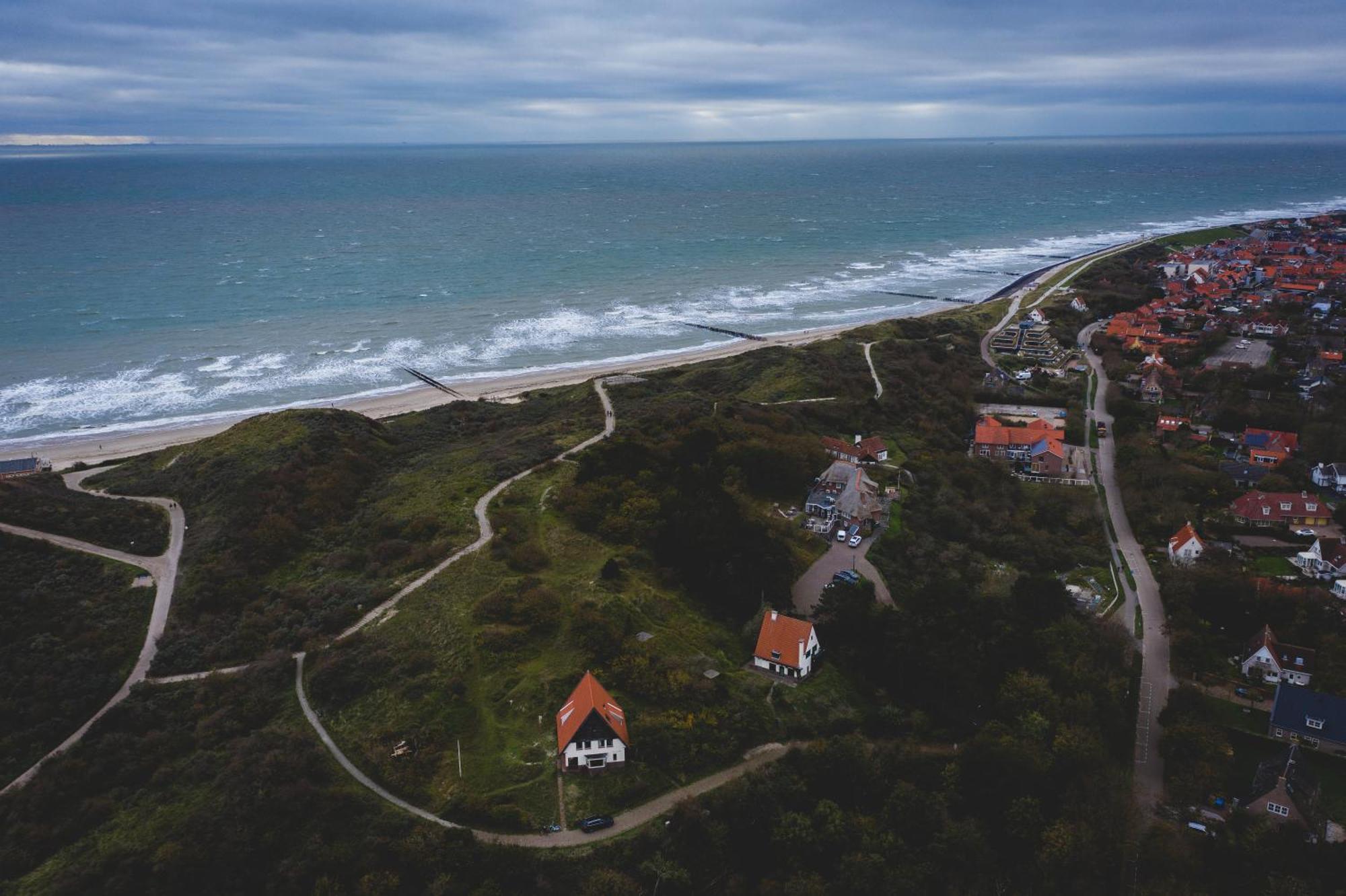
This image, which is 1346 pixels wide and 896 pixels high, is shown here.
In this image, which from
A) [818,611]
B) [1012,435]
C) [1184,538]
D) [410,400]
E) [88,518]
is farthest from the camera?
[410,400]

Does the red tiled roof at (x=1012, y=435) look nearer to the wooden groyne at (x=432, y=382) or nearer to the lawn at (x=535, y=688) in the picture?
the lawn at (x=535, y=688)

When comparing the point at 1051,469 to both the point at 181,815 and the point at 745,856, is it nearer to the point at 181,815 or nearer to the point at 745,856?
the point at 745,856

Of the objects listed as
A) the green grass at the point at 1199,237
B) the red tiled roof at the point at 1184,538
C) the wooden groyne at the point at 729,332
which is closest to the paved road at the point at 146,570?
the red tiled roof at the point at 1184,538

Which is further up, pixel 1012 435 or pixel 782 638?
→ pixel 1012 435

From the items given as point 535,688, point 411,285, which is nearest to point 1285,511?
point 535,688

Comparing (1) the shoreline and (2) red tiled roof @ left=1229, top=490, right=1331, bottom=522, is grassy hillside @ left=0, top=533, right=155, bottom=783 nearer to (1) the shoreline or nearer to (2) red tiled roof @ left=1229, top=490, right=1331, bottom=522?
(1) the shoreline

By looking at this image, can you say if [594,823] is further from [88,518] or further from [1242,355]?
[1242,355]
